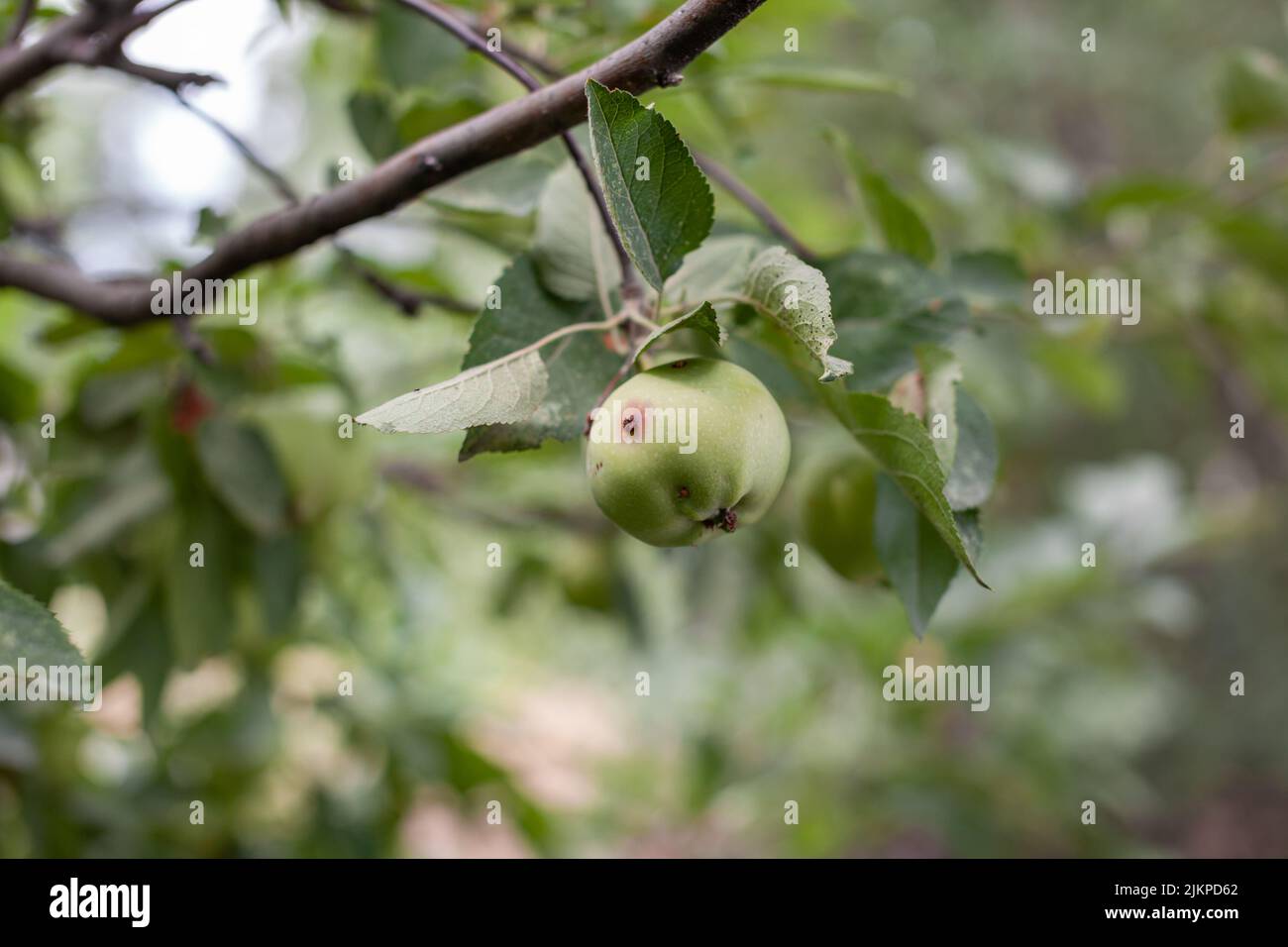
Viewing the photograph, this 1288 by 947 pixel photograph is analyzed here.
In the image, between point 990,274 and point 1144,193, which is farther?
point 1144,193

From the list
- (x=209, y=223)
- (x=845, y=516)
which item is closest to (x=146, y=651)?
(x=209, y=223)

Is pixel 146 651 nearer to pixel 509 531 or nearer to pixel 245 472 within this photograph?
pixel 245 472

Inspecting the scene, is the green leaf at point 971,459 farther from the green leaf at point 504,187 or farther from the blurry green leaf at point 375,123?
the blurry green leaf at point 375,123

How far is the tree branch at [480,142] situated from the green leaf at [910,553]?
0.24m

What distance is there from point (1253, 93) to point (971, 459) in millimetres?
881

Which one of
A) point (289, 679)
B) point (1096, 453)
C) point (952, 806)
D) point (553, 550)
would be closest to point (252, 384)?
point (553, 550)

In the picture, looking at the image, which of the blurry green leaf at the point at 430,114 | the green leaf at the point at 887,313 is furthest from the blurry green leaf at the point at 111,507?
the green leaf at the point at 887,313

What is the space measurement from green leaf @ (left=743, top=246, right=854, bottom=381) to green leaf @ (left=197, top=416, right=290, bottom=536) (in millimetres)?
Result: 502

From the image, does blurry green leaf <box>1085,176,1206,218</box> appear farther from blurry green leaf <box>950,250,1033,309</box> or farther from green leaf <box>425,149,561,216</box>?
green leaf <box>425,149,561,216</box>

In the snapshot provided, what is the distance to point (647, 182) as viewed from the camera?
0.47 meters

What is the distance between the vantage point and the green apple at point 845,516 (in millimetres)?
627

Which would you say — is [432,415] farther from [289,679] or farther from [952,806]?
[952,806]

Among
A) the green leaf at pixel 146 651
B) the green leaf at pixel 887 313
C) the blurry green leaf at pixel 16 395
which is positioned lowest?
the green leaf at pixel 146 651

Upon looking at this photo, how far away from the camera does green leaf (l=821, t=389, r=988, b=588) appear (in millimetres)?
435
